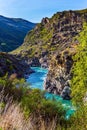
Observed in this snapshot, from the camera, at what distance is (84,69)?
27.9m

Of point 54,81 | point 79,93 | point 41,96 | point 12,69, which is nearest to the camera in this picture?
point 79,93

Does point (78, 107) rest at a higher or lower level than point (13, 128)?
lower

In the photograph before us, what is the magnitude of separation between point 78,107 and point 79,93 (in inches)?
54.3

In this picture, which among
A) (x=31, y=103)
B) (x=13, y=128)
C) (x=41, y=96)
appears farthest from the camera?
(x=41, y=96)

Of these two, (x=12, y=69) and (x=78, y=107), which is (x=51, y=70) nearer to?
(x=12, y=69)

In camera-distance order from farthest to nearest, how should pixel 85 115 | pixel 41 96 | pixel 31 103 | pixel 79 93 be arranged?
pixel 41 96, pixel 31 103, pixel 79 93, pixel 85 115

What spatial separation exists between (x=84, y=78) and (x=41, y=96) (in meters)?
31.4

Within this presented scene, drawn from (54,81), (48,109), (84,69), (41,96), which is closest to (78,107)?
(84,69)

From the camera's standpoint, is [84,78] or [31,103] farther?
[31,103]

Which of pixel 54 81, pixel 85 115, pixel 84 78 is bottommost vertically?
pixel 54 81

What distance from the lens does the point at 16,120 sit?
9297 mm

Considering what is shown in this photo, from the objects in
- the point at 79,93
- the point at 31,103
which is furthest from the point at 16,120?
the point at 31,103

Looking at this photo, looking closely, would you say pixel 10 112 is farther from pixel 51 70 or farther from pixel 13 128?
pixel 51 70

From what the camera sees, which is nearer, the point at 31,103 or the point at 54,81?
the point at 31,103
